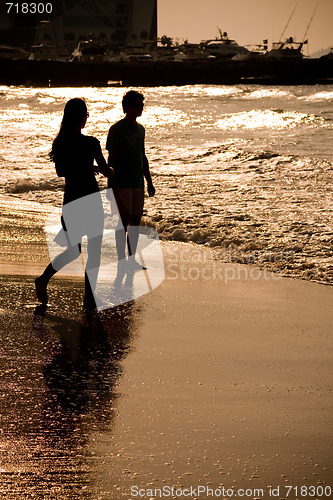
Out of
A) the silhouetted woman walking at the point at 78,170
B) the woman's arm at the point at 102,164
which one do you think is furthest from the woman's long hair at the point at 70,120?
the woman's arm at the point at 102,164

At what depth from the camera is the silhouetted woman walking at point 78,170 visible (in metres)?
5.27

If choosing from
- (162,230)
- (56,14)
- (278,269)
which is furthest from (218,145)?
(56,14)

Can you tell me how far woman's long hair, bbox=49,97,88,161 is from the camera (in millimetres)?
5227

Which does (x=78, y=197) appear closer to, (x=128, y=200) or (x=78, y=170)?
(x=78, y=170)

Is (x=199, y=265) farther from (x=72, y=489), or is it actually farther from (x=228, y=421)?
(x=72, y=489)

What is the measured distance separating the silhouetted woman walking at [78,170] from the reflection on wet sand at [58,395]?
0.27m

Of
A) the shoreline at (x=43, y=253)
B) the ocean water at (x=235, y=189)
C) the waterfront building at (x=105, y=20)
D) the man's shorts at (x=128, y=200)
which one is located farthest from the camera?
the waterfront building at (x=105, y=20)

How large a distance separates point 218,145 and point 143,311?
15.0 metres

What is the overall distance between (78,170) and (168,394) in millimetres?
2026

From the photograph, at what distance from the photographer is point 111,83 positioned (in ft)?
Answer: 272

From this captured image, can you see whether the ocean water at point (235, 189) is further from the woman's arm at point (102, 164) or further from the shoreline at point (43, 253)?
the woman's arm at point (102, 164)

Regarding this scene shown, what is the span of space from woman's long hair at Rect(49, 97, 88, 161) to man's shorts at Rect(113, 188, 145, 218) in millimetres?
1137

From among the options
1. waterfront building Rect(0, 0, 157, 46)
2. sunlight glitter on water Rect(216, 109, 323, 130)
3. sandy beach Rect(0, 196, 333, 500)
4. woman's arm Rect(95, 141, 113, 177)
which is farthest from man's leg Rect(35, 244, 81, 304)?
waterfront building Rect(0, 0, 157, 46)

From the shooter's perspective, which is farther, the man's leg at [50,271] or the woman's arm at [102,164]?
the man's leg at [50,271]
